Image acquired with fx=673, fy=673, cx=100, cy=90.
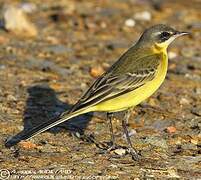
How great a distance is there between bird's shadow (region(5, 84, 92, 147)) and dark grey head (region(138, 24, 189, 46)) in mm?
1417

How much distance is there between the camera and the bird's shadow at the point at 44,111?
9.04m

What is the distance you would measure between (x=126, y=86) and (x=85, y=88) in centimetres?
249

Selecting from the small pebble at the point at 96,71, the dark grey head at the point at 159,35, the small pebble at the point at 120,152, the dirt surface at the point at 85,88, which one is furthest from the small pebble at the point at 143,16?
the small pebble at the point at 120,152

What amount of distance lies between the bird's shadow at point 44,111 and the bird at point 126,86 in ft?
2.05

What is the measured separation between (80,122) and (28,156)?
1.70 metres

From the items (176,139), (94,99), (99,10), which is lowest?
(99,10)

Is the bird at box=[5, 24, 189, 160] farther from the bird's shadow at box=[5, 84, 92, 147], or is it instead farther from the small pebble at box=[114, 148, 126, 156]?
the bird's shadow at box=[5, 84, 92, 147]

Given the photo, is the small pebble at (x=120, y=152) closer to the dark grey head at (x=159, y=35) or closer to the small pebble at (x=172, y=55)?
the dark grey head at (x=159, y=35)

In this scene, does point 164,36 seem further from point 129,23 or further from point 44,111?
point 129,23

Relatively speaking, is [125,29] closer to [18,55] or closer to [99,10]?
[99,10]

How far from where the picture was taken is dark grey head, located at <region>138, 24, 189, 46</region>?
9195mm

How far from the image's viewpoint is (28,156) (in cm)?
788

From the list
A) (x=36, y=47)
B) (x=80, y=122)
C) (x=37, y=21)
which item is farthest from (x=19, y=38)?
(x=80, y=122)

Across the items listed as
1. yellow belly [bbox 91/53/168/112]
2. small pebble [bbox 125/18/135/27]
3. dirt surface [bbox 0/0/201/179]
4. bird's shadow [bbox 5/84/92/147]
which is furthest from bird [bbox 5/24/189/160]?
small pebble [bbox 125/18/135/27]
